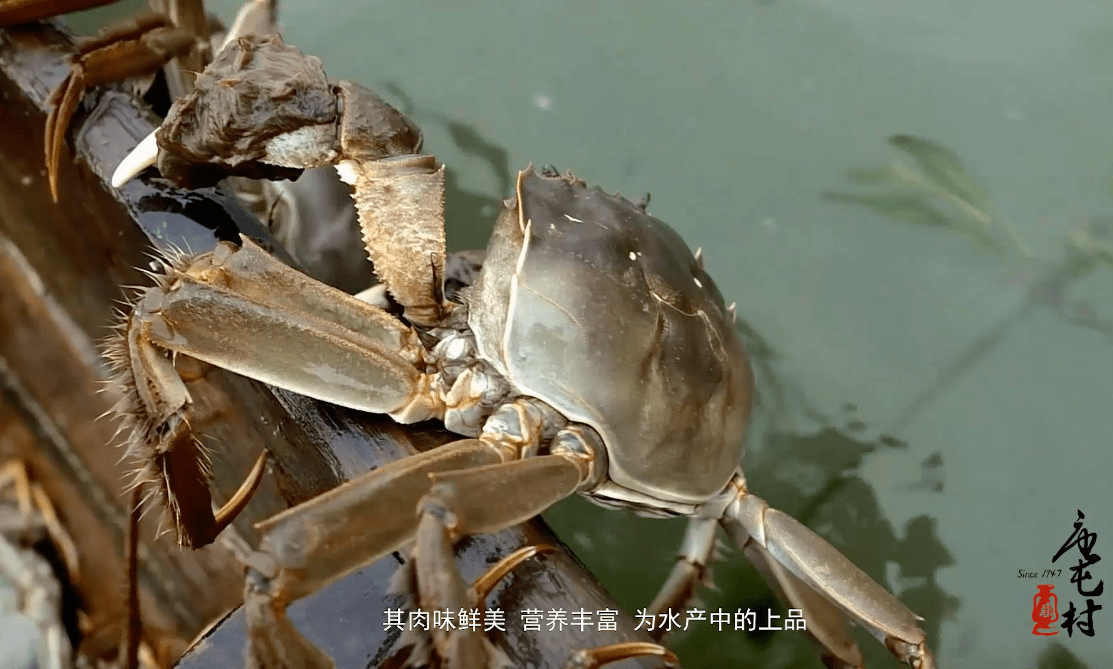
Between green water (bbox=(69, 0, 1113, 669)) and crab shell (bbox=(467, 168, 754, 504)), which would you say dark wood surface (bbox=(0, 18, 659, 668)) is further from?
green water (bbox=(69, 0, 1113, 669))

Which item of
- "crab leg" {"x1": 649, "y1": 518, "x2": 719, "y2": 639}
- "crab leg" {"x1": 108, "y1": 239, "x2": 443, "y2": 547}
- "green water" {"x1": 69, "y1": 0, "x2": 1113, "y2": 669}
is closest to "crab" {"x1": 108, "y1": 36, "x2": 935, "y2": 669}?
"crab leg" {"x1": 108, "y1": 239, "x2": 443, "y2": 547}

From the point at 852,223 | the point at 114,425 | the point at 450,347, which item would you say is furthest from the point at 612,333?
the point at 114,425

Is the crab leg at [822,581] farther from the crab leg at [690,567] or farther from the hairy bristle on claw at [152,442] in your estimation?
the hairy bristle on claw at [152,442]

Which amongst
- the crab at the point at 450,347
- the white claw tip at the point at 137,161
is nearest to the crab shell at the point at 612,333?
the crab at the point at 450,347

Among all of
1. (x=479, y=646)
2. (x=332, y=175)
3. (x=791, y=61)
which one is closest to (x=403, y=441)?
(x=479, y=646)

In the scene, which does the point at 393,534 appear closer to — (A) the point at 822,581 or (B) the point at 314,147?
(B) the point at 314,147

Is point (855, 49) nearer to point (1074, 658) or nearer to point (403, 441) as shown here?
point (1074, 658)
